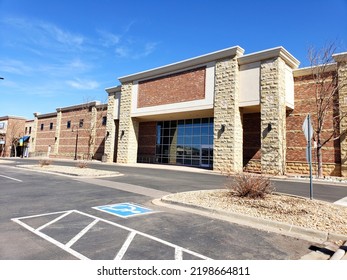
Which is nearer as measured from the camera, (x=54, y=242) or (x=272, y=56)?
(x=54, y=242)

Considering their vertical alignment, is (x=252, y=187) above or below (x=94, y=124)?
below

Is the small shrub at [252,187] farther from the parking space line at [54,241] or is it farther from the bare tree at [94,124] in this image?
the bare tree at [94,124]

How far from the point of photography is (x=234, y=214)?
6234 millimetres

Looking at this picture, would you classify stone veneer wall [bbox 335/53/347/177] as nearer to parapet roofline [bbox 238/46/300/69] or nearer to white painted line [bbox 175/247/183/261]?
parapet roofline [bbox 238/46/300/69]

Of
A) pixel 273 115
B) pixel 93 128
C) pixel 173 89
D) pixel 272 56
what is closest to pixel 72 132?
pixel 93 128

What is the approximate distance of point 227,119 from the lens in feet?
68.0

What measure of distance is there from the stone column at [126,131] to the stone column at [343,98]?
20.8 metres

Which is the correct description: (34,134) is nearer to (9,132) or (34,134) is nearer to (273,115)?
(9,132)

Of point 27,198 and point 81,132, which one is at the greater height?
point 81,132

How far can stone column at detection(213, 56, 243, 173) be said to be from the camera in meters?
20.2

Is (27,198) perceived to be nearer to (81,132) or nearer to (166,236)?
(166,236)

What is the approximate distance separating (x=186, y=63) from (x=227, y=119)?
7339 mm
